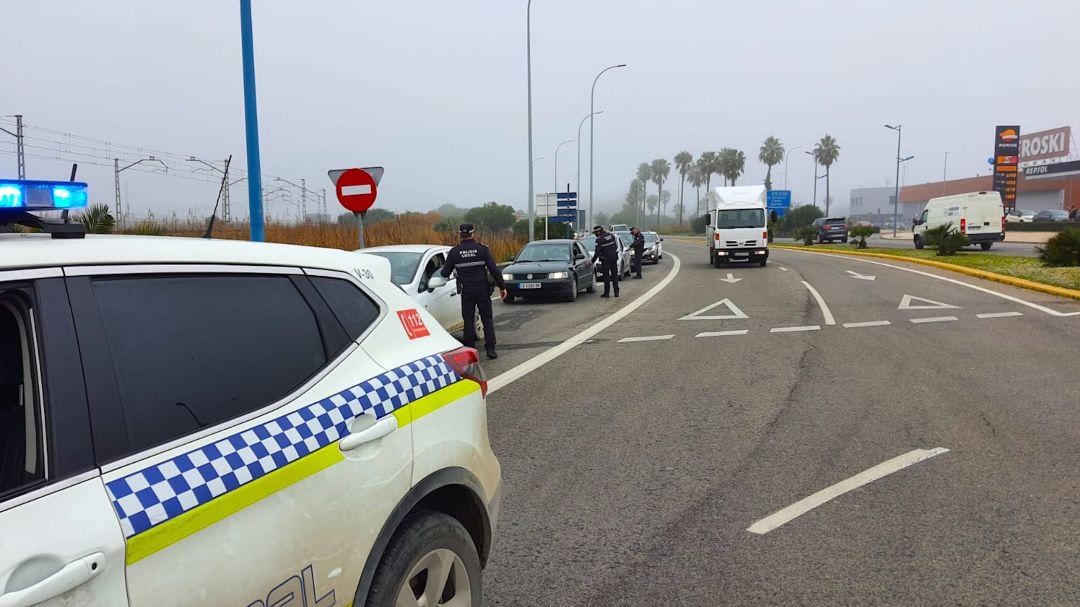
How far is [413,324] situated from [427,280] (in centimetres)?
745

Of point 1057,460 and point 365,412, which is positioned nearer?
point 365,412

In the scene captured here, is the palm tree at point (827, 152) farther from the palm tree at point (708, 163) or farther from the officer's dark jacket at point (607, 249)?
the officer's dark jacket at point (607, 249)

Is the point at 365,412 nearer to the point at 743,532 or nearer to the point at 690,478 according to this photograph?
the point at 743,532

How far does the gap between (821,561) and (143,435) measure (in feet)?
10.4

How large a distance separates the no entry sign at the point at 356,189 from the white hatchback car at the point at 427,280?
135 cm

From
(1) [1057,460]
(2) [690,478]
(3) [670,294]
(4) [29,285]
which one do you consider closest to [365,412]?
(4) [29,285]

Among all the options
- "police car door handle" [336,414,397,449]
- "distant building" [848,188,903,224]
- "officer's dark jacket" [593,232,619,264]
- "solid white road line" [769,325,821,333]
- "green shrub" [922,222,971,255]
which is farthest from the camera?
"distant building" [848,188,903,224]

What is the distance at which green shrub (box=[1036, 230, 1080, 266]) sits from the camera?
17.6m

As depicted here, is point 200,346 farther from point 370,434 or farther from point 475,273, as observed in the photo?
point 475,273

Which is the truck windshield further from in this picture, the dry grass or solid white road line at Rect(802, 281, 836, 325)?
the dry grass

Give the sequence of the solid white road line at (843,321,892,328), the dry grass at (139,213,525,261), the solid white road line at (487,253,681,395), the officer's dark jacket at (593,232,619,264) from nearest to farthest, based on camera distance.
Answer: the solid white road line at (487,253,681,395), the solid white road line at (843,321,892,328), the dry grass at (139,213,525,261), the officer's dark jacket at (593,232,619,264)

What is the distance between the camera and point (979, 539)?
12.6 feet

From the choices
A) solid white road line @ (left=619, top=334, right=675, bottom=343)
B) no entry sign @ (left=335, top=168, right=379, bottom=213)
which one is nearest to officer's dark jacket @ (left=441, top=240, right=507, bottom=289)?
solid white road line @ (left=619, top=334, right=675, bottom=343)

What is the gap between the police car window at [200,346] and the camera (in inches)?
70.2
